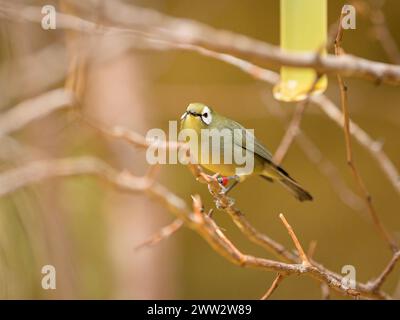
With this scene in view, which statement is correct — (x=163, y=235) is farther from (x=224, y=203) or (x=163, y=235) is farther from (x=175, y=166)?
(x=175, y=166)

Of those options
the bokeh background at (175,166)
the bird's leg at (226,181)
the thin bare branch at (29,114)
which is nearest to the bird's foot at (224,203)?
the bird's leg at (226,181)

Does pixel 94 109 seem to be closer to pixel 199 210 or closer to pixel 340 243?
pixel 340 243

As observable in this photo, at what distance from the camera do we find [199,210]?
1.88ft

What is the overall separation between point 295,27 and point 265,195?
5.80 ft

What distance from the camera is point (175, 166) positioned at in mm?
2434

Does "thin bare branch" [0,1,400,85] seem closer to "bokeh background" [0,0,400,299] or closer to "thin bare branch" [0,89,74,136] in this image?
"thin bare branch" [0,89,74,136]

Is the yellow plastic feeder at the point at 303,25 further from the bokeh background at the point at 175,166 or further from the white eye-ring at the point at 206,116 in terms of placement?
the bokeh background at the point at 175,166

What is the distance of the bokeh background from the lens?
2.13 meters

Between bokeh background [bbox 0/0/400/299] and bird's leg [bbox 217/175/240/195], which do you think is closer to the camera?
bird's leg [bbox 217/175/240/195]

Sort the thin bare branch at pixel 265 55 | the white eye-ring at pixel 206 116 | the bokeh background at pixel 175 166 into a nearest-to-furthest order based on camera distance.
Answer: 1. the thin bare branch at pixel 265 55
2. the white eye-ring at pixel 206 116
3. the bokeh background at pixel 175 166

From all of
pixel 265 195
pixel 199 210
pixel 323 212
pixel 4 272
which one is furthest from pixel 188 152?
pixel 323 212

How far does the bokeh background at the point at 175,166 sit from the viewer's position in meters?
2.13

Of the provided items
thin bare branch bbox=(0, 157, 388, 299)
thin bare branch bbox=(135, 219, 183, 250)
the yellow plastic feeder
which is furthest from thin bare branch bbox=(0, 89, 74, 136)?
the yellow plastic feeder
